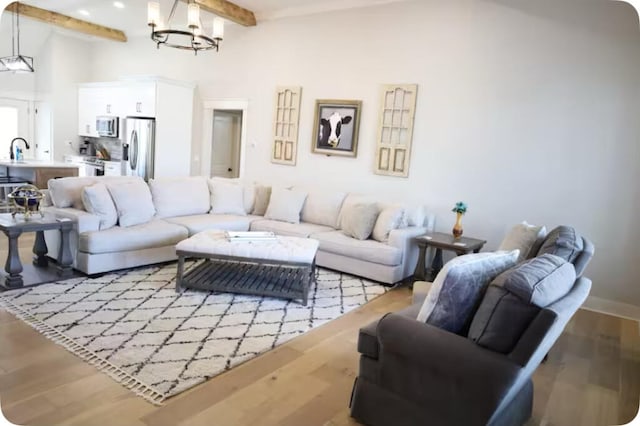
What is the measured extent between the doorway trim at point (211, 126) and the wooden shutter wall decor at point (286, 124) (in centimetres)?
63

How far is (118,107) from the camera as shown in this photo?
8.30 meters

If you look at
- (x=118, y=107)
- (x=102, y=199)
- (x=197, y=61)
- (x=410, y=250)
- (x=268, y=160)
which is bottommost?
(x=410, y=250)

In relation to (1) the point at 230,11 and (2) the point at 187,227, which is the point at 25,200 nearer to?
(2) the point at 187,227

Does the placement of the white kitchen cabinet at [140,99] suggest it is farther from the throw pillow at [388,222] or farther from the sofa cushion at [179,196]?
the throw pillow at [388,222]

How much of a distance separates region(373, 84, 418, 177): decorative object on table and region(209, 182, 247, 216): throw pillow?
1.90 meters

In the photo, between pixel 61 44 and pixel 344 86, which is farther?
pixel 61 44

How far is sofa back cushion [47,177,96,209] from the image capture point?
15.2 feet

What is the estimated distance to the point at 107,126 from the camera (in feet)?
27.8

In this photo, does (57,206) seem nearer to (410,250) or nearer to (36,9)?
(410,250)

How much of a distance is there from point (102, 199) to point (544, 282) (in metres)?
4.08

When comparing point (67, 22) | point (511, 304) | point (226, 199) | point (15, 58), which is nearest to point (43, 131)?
point (67, 22)

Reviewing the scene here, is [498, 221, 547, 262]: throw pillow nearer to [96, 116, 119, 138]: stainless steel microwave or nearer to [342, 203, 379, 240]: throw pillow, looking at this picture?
[342, 203, 379, 240]: throw pillow

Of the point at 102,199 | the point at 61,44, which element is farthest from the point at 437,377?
the point at 61,44

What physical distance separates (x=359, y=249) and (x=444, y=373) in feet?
9.50
